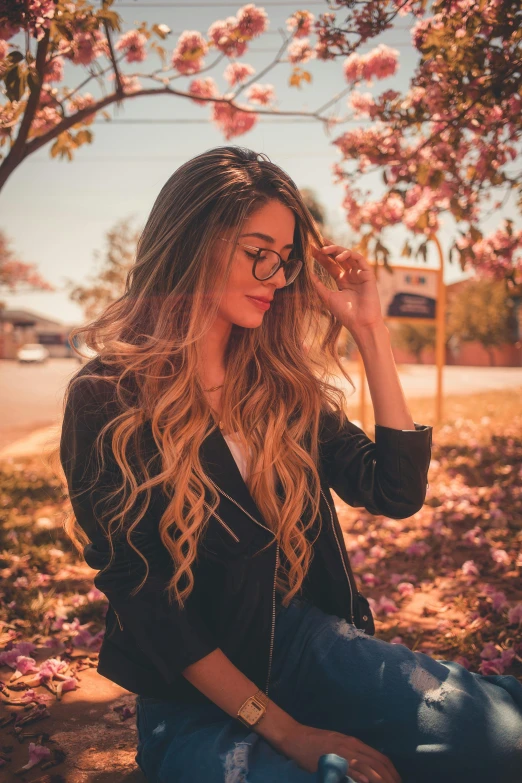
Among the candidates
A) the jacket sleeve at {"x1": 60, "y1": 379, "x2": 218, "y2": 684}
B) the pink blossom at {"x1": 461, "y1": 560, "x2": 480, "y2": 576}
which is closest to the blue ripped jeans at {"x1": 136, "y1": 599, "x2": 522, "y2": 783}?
the jacket sleeve at {"x1": 60, "y1": 379, "x2": 218, "y2": 684}

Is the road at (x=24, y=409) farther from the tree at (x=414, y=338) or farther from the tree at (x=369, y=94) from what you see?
the tree at (x=414, y=338)

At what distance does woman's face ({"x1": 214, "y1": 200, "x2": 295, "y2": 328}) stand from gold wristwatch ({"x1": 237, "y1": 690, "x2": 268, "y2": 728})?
1.12 metres

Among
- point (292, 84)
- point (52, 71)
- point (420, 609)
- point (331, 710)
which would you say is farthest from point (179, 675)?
point (52, 71)

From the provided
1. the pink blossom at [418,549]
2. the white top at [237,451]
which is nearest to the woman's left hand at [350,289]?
the white top at [237,451]

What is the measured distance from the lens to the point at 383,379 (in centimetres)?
206

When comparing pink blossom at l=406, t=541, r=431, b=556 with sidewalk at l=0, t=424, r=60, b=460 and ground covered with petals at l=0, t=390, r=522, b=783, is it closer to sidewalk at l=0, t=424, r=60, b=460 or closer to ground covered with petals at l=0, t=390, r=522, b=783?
ground covered with petals at l=0, t=390, r=522, b=783

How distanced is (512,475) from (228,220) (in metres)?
4.68

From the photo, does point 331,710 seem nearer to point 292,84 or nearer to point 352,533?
point 352,533

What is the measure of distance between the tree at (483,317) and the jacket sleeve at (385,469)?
41.5m

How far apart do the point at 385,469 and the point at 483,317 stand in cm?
4449

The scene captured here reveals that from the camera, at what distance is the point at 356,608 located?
79.4 inches

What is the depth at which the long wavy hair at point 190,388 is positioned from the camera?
5.89 ft

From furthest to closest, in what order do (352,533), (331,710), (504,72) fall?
(352,533) → (504,72) → (331,710)

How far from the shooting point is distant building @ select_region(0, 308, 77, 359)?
6556 cm
